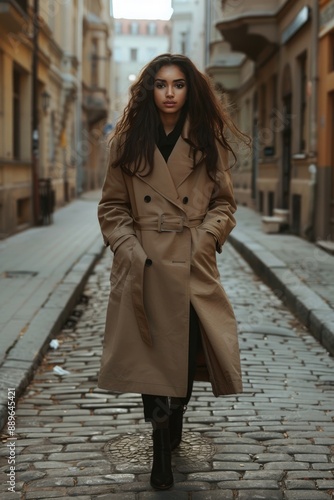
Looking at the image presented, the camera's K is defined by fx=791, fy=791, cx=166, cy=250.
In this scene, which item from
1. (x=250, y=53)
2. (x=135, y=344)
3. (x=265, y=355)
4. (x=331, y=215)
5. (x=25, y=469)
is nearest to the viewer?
(x=135, y=344)

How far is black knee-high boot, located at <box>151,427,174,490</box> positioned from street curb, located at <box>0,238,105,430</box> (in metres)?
1.20

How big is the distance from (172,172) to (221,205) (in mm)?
308

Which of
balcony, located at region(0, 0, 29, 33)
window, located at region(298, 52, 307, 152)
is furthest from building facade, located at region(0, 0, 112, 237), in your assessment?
window, located at region(298, 52, 307, 152)

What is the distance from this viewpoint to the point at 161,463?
358 centimetres

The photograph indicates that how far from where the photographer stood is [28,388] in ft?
17.6

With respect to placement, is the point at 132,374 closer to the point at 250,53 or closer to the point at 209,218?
the point at 209,218

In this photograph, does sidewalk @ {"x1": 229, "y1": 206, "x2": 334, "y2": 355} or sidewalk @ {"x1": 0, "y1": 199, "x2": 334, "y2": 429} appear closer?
sidewalk @ {"x1": 0, "y1": 199, "x2": 334, "y2": 429}

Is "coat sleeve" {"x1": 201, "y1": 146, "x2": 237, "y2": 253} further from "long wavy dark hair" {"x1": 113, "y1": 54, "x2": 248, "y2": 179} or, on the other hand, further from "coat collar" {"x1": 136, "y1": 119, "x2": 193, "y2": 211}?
"coat collar" {"x1": 136, "y1": 119, "x2": 193, "y2": 211}

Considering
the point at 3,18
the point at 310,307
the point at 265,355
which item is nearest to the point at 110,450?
the point at 265,355

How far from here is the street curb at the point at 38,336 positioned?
203 inches

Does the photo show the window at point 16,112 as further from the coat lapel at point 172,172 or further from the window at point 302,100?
the coat lapel at point 172,172

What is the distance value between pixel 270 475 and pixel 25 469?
1.19 metres

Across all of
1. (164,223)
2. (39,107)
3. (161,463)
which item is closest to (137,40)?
(39,107)

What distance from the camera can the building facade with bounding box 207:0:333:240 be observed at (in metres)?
13.7
